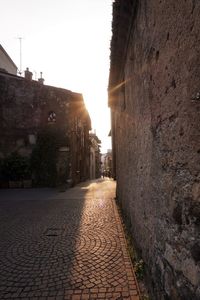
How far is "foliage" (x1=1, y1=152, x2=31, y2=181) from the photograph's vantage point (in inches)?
653

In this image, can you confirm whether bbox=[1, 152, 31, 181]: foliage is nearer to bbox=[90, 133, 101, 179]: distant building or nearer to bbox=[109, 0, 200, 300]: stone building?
bbox=[109, 0, 200, 300]: stone building

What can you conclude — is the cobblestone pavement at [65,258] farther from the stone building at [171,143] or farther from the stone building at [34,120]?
the stone building at [34,120]

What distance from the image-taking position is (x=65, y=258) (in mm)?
4359

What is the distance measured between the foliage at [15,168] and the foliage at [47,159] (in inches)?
18.2

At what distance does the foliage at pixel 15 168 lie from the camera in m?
16.6

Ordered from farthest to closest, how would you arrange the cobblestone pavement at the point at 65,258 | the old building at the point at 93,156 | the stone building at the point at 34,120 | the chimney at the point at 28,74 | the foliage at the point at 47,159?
the old building at the point at 93,156, the chimney at the point at 28,74, the stone building at the point at 34,120, the foliage at the point at 47,159, the cobblestone pavement at the point at 65,258

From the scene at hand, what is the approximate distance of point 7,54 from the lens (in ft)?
93.1

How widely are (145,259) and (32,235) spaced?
304cm

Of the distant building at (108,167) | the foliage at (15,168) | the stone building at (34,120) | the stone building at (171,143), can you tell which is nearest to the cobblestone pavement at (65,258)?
the stone building at (171,143)

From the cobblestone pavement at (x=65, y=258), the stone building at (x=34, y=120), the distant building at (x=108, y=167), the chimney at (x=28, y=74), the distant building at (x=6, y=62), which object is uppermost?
the distant building at (x=6, y=62)

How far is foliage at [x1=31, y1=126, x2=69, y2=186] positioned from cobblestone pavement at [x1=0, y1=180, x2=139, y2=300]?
9247mm

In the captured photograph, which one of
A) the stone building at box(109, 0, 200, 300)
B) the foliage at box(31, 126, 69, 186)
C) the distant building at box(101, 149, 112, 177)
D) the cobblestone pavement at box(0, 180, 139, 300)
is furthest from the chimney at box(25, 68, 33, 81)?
the distant building at box(101, 149, 112, 177)

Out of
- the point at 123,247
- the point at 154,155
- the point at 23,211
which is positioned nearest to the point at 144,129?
the point at 154,155

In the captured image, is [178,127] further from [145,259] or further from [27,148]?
[27,148]
